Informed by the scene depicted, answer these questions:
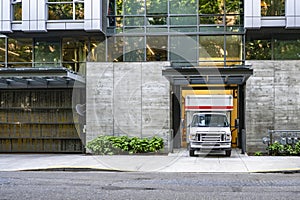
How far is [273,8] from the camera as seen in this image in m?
21.5

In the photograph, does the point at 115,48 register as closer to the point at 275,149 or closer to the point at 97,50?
the point at 97,50

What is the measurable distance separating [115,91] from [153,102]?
6.15 ft

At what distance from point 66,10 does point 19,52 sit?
3.39 m

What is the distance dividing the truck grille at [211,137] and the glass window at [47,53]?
26.4 feet

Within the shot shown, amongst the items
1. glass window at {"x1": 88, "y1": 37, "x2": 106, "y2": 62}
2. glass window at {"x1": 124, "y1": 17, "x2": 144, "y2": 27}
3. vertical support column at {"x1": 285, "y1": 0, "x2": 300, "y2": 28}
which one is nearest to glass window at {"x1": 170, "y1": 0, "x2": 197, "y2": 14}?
glass window at {"x1": 124, "y1": 17, "x2": 144, "y2": 27}

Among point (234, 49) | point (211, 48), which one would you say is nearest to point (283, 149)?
point (234, 49)

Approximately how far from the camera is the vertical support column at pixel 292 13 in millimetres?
20922

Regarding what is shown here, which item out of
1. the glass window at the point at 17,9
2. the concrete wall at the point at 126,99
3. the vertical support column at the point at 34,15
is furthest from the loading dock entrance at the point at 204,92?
the glass window at the point at 17,9

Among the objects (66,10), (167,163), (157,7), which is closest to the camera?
(167,163)

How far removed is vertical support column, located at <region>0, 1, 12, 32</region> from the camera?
22.1 metres

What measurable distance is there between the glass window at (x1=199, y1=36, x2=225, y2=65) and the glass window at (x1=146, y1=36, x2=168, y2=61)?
69.0 inches

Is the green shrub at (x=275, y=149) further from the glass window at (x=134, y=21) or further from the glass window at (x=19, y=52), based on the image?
the glass window at (x=19, y=52)

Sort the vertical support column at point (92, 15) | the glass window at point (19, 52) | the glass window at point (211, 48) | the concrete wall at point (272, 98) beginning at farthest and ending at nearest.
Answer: the glass window at point (19, 52) < the glass window at point (211, 48) < the vertical support column at point (92, 15) < the concrete wall at point (272, 98)

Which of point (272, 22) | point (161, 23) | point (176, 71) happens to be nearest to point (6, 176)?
point (176, 71)
